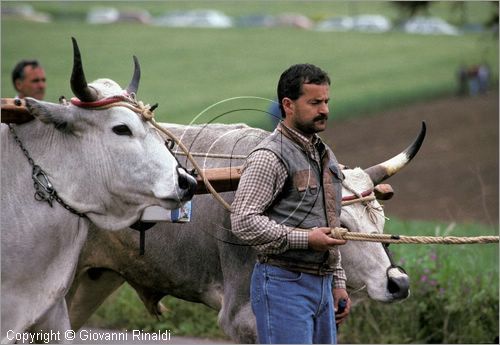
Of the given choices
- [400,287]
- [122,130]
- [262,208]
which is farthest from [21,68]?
[262,208]

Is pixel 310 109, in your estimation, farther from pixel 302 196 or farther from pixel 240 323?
pixel 240 323

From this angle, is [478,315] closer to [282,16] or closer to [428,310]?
[428,310]

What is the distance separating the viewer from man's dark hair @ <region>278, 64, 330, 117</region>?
615 cm

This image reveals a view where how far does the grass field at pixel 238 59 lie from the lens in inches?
1558

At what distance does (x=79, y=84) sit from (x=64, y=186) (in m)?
0.61

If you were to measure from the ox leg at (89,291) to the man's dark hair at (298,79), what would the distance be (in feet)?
9.64

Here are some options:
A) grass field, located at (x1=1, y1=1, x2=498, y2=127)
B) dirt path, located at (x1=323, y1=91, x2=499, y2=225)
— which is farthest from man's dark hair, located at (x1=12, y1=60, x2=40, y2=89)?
grass field, located at (x1=1, y1=1, x2=498, y2=127)

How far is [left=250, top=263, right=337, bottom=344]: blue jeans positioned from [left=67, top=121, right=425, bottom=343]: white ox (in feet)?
3.48

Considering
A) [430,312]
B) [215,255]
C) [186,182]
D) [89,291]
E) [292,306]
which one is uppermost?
[186,182]

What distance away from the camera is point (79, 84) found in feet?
20.0

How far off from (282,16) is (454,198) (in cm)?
4933

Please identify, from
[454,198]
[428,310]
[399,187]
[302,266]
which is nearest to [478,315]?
[428,310]

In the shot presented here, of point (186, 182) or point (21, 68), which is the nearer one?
point (186, 182)

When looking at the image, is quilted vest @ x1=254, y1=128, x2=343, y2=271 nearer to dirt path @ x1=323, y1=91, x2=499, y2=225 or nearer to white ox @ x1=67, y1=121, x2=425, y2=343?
white ox @ x1=67, y1=121, x2=425, y2=343
